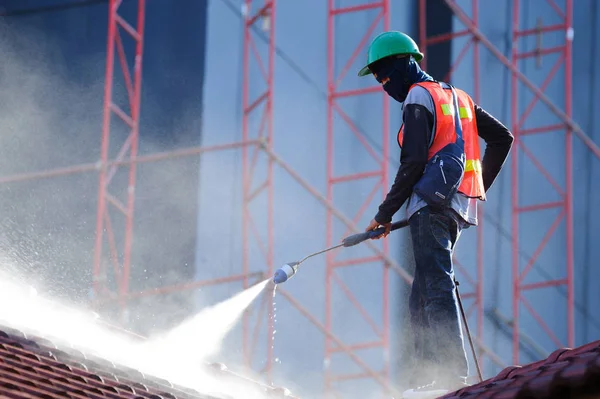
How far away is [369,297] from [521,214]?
12.0ft

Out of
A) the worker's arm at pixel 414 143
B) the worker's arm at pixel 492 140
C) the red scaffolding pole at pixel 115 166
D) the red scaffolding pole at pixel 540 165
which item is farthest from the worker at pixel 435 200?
the red scaffolding pole at pixel 540 165

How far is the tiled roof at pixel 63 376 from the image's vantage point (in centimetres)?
611

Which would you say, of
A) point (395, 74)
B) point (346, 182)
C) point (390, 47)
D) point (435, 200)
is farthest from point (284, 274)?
point (346, 182)

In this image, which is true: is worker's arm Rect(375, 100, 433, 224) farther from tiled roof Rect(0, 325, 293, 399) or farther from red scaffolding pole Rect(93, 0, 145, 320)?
red scaffolding pole Rect(93, 0, 145, 320)

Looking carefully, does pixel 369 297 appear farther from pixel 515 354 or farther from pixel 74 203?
pixel 74 203

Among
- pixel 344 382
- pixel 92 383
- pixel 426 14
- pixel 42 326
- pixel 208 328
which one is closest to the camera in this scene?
pixel 92 383

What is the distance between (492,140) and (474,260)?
1252 cm

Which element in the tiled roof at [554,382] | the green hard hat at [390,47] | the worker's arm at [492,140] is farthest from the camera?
the worker's arm at [492,140]

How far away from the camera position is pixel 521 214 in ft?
71.8

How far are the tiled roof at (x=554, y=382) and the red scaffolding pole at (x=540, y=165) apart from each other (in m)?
14.0

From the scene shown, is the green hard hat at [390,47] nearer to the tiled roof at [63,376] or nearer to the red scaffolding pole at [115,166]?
the tiled roof at [63,376]

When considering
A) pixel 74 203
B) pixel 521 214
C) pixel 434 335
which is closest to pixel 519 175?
pixel 521 214

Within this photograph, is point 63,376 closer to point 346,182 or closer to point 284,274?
point 284,274

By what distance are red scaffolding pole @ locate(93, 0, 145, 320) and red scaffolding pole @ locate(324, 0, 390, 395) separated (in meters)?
2.72
